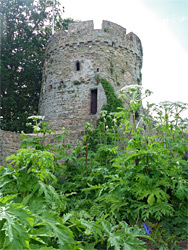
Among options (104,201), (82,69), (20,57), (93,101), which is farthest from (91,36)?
(104,201)

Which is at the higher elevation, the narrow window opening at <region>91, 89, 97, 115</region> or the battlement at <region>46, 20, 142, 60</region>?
the battlement at <region>46, 20, 142, 60</region>

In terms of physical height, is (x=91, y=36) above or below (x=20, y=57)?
above

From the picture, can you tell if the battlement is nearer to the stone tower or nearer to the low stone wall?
the stone tower

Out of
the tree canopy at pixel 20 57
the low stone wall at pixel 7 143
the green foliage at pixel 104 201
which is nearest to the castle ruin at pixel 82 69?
the tree canopy at pixel 20 57

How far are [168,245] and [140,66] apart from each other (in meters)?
11.9

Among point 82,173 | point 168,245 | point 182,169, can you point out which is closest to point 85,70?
point 82,173

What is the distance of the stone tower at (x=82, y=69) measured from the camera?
12305 mm

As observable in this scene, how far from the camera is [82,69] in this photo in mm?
12742

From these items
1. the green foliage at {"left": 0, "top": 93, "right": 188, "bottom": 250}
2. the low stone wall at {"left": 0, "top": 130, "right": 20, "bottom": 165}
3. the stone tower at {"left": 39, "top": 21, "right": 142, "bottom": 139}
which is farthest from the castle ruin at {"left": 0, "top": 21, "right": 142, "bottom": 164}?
the green foliage at {"left": 0, "top": 93, "right": 188, "bottom": 250}

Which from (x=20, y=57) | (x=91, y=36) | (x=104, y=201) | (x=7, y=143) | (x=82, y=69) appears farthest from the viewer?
(x=20, y=57)

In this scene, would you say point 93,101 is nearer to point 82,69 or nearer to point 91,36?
point 82,69

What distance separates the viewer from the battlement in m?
13.0

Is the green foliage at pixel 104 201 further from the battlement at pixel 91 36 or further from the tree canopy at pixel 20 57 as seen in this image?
the tree canopy at pixel 20 57

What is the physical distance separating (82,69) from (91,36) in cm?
167
